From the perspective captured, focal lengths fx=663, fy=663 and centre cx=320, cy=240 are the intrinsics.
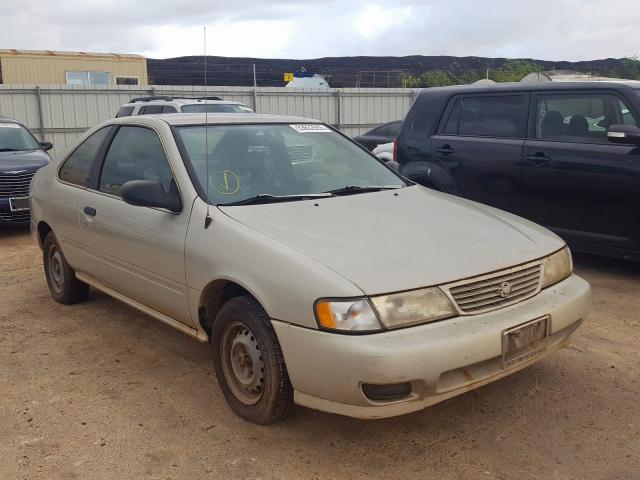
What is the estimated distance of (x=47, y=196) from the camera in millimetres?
5203

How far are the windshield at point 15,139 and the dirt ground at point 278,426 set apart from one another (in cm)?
587

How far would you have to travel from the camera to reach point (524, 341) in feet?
10.0

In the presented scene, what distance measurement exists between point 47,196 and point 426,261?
3.43 metres

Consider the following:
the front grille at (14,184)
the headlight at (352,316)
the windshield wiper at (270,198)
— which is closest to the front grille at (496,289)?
the headlight at (352,316)

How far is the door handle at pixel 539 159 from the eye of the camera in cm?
599

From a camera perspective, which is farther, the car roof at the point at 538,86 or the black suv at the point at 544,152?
the car roof at the point at 538,86

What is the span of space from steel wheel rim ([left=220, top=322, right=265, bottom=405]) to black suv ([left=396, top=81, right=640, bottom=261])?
12.0ft

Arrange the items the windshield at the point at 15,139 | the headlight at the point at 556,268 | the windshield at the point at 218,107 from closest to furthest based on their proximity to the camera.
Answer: the headlight at the point at 556,268 < the windshield at the point at 15,139 < the windshield at the point at 218,107

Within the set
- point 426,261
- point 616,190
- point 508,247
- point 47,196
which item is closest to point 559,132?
point 616,190

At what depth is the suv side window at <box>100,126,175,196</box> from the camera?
4031 mm

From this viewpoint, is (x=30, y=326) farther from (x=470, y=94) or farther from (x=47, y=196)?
(x=470, y=94)

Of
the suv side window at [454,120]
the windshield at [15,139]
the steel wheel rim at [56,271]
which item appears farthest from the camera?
the windshield at [15,139]

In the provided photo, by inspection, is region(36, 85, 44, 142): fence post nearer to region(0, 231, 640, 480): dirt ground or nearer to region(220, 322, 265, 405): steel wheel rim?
region(0, 231, 640, 480): dirt ground

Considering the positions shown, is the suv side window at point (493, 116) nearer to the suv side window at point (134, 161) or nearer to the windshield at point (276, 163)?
the windshield at point (276, 163)
